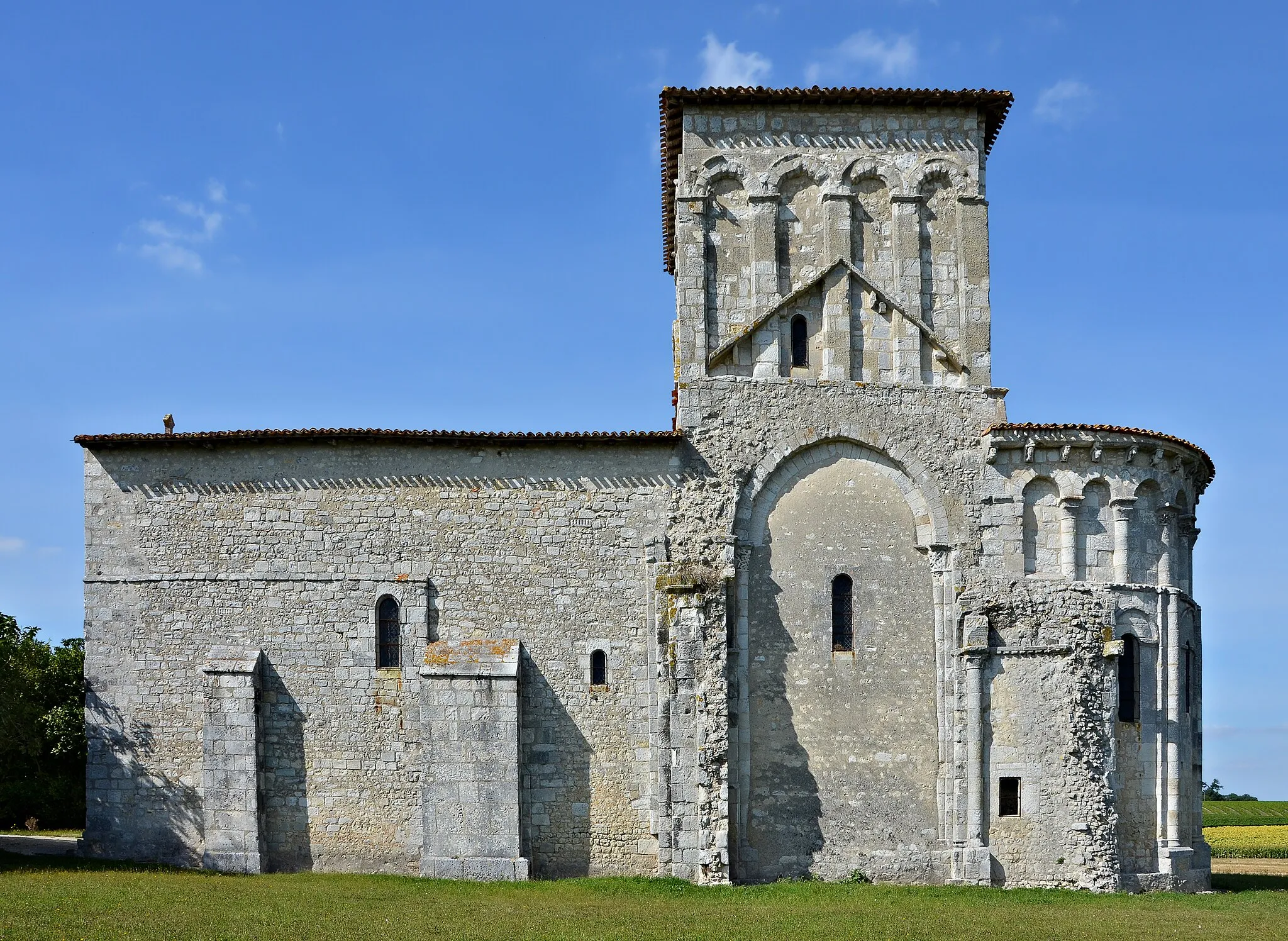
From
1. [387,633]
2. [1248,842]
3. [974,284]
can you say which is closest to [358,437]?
[387,633]

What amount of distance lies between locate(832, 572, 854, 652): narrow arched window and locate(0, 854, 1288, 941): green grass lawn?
168 inches

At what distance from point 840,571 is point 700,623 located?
114 inches

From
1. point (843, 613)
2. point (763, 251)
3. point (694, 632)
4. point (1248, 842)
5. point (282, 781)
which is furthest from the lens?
point (1248, 842)

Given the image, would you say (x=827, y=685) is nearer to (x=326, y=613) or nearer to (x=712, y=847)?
(x=712, y=847)

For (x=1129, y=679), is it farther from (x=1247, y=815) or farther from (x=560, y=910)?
A: (x=1247, y=815)

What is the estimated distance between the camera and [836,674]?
75.8ft

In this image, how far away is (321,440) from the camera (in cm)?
2327

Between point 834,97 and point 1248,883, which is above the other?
point 834,97

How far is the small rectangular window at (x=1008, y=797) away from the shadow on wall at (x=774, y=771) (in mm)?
3174

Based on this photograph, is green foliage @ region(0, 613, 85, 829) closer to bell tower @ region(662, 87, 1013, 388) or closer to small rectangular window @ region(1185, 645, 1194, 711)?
bell tower @ region(662, 87, 1013, 388)

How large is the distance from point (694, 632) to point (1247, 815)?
3754 cm

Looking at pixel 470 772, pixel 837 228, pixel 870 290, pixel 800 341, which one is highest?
pixel 837 228

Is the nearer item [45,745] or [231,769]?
[231,769]

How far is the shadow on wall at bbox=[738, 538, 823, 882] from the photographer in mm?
22500
